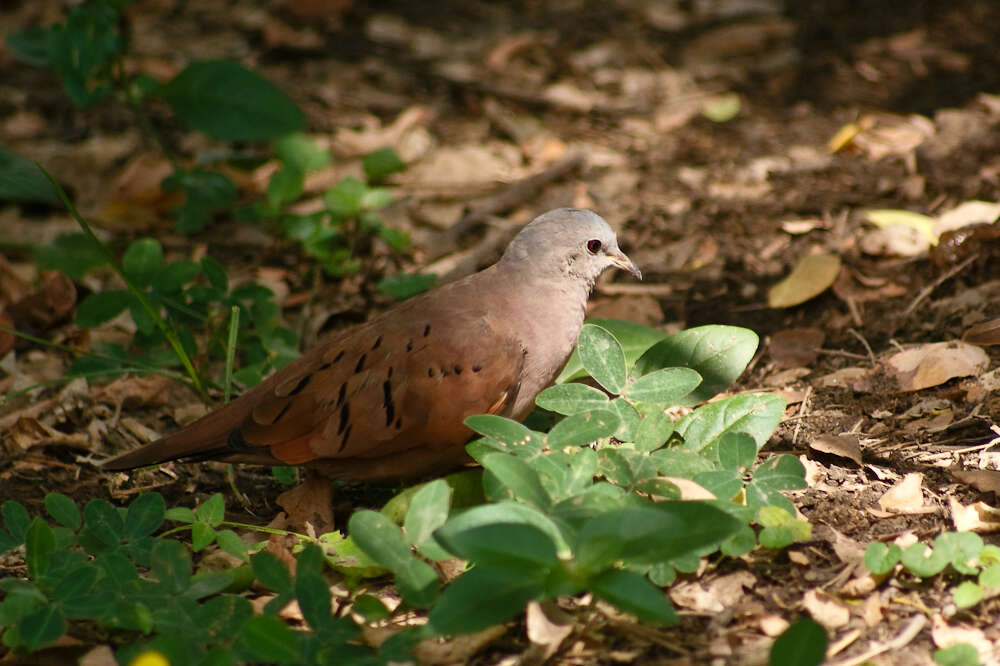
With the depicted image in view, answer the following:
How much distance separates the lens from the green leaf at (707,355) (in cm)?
298

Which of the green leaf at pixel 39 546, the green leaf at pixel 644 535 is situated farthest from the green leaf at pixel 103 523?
the green leaf at pixel 644 535

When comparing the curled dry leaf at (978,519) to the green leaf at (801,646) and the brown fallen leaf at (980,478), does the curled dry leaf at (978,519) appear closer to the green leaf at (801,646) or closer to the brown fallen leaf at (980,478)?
the brown fallen leaf at (980,478)

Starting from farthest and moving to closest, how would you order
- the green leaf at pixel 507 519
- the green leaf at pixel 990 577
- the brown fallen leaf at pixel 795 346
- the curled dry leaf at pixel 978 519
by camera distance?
1. the brown fallen leaf at pixel 795 346
2. the curled dry leaf at pixel 978 519
3. the green leaf at pixel 990 577
4. the green leaf at pixel 507 519

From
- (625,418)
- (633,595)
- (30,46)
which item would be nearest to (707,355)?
(625,418)

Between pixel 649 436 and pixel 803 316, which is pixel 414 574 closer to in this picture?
pixel 649 436

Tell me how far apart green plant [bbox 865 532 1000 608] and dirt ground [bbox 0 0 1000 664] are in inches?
2.6

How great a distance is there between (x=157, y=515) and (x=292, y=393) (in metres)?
0.56

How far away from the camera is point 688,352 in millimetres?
3037

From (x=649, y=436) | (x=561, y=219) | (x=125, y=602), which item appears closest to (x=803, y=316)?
(x=561, y=219)

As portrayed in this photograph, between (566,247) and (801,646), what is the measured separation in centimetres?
161

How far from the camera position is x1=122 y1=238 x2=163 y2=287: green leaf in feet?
12.6

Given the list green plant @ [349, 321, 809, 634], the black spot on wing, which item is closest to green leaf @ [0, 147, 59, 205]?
the black spot on wing

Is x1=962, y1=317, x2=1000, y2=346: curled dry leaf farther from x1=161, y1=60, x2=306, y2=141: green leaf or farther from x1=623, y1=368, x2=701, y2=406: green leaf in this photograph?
x1=161, y1=60, x2=306, y2=141: green leaf

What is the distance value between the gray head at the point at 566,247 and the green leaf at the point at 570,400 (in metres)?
0.64
